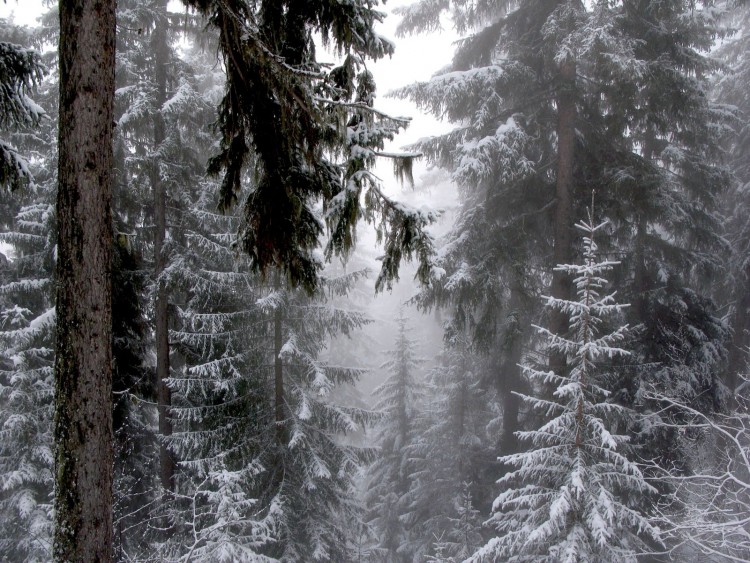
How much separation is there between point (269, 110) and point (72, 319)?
2.41 m

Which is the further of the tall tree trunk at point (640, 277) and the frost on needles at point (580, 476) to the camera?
the tall tree trunk at point (640, 277)

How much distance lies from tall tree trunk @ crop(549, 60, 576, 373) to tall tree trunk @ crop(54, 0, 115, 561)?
898 cm

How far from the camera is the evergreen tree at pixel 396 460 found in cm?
1783

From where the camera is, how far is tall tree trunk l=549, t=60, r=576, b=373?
9.96m

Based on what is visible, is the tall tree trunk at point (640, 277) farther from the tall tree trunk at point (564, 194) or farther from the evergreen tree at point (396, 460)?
the evergreen tree at point (396, 460)

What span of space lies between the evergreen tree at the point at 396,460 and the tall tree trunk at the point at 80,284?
15.6 meters

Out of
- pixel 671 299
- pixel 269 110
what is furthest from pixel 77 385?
pixel 671 299

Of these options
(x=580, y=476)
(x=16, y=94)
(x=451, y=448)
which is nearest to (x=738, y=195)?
(x=451, y=448)

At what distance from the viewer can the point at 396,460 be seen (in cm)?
1944

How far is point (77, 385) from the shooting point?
3.12m

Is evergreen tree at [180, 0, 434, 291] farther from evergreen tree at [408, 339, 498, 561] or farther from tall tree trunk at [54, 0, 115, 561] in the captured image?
evergreen tree at [408, 339, 498, 561]

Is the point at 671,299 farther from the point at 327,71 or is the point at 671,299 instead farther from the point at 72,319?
the point at 72,319

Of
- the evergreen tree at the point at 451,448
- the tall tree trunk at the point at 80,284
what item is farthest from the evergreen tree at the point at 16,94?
the evergreen tree at the point at 451,448

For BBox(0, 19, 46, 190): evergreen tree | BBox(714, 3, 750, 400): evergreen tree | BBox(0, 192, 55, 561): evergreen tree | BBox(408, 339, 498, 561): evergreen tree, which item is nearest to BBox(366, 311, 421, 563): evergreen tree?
BBox(408, 339, 498, 561): evergreen tree
